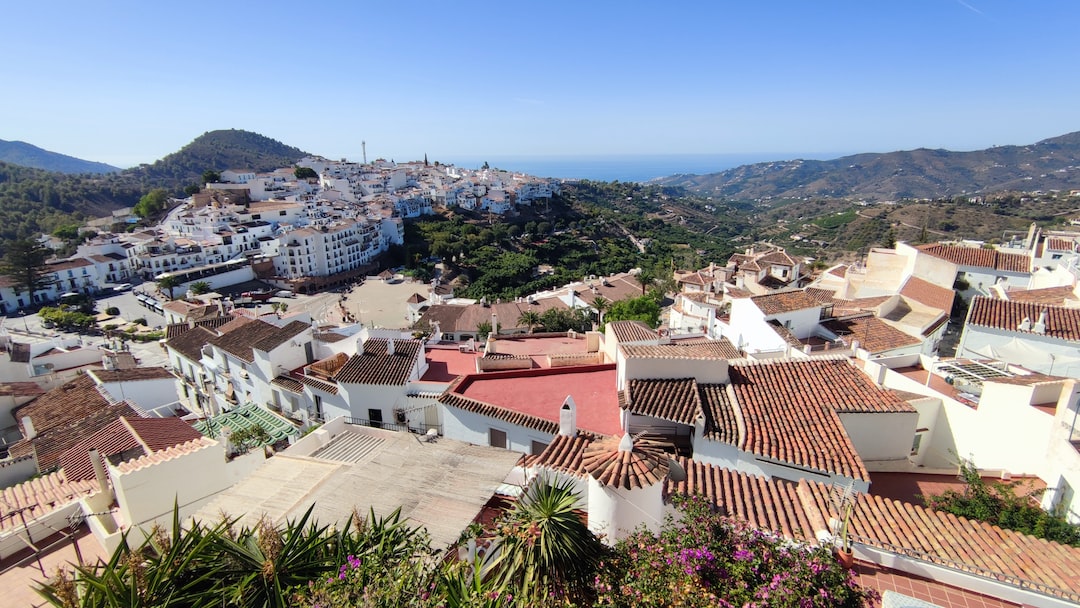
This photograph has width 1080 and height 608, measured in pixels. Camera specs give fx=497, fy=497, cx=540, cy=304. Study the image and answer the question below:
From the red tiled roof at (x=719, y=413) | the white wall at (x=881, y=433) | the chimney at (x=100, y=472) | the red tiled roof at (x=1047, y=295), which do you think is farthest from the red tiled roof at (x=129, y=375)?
the red tiled roof at (x=1047, y=295)

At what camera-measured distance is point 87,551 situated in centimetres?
979

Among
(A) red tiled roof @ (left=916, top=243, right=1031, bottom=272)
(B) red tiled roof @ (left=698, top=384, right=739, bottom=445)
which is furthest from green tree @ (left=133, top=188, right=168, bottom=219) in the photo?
(A) red tiled roof @ (left=916, top=243, right=1031, bottom=272)

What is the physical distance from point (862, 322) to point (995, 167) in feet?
788

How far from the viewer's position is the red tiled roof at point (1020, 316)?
15.5 meters

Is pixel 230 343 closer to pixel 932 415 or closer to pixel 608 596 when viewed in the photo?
pixel 608 596

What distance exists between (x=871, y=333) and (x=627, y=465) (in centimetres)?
1732

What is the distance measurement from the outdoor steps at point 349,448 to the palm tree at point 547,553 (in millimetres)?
5181

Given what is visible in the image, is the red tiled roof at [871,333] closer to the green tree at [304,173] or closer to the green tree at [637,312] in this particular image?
→ the green tree at [637,312]

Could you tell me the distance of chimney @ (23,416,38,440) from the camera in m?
18.5

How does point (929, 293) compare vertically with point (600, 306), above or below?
above

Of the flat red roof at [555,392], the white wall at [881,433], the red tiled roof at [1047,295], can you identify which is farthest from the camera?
the red tiled roof at [1047,295]

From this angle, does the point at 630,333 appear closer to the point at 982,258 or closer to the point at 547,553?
the point at 547,553

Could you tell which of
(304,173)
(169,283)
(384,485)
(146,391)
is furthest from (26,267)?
(384,485)

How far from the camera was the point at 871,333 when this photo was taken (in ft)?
64.0
